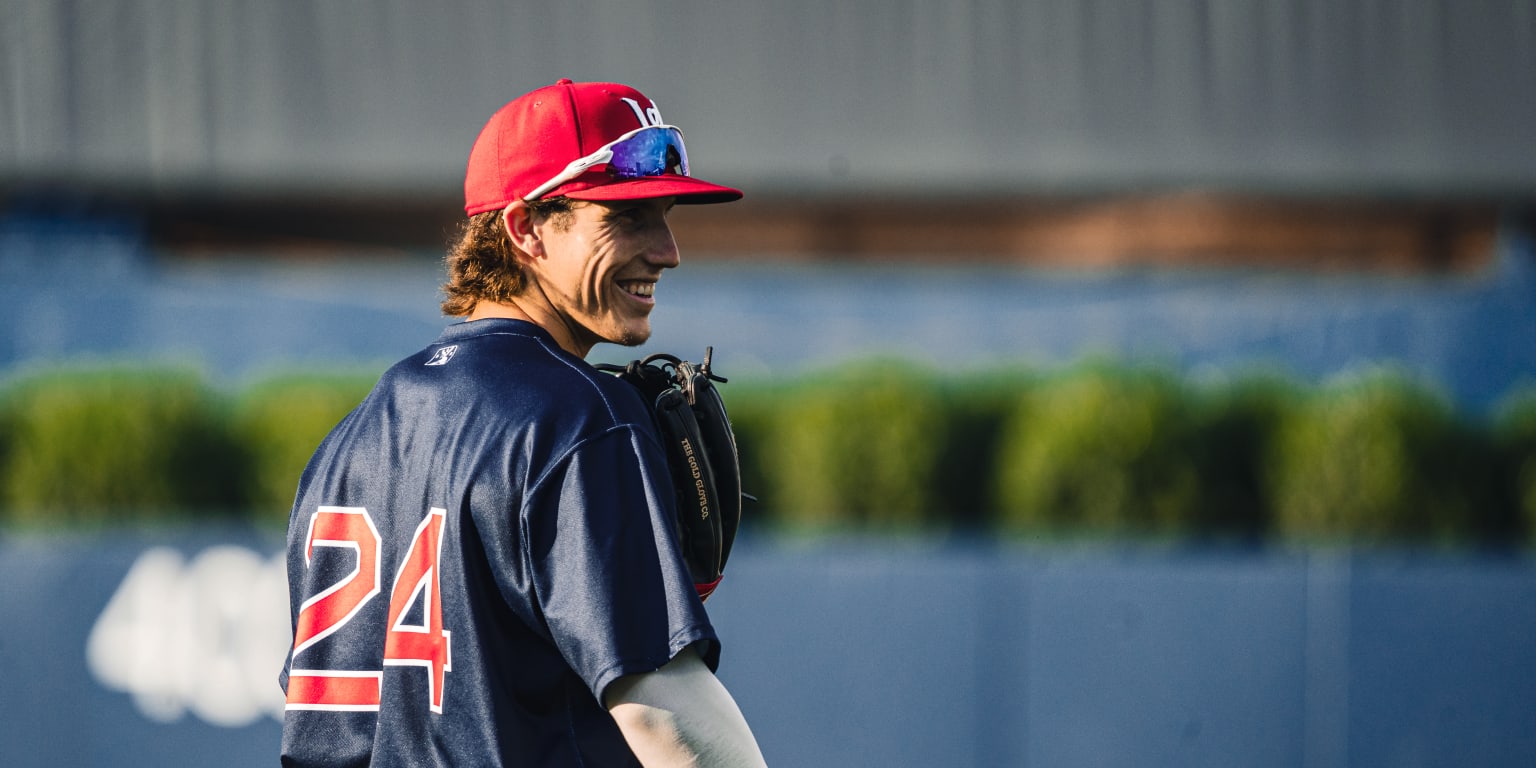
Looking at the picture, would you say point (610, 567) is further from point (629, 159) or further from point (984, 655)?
point (984, 655)

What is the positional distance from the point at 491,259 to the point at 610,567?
24.4 inches

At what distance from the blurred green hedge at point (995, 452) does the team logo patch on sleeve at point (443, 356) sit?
408cm

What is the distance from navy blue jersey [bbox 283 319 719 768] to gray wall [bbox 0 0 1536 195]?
5.48 m

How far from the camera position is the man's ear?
2.19 meters

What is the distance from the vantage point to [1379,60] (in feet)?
24.1

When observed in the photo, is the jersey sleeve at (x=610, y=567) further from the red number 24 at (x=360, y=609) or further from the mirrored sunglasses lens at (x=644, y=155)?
the mirrored sunglasses lens at (x=644, y=155)

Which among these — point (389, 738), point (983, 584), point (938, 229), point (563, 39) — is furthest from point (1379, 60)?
point (389, 738)

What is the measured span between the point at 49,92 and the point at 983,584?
17.4 ft

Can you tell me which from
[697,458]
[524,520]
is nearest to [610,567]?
[524,520]

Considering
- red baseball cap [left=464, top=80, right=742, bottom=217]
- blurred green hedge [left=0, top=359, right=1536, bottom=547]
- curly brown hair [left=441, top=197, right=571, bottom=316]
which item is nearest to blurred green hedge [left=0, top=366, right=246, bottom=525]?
blurred green hedge [left=0, top=359, right=1536, bottom=547]

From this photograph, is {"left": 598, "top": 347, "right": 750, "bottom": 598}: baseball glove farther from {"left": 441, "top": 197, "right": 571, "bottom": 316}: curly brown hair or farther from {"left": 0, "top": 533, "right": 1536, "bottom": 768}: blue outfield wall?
{"left": 0, "top": 533, "right": 1536, "bottom": 768}: blue outfield wall

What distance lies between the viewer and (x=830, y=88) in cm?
754

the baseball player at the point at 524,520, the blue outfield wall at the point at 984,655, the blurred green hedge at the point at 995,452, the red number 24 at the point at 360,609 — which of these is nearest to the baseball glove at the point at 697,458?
the baseball player at the point at 524,520

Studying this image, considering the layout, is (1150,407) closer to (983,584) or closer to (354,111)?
(983,584)
